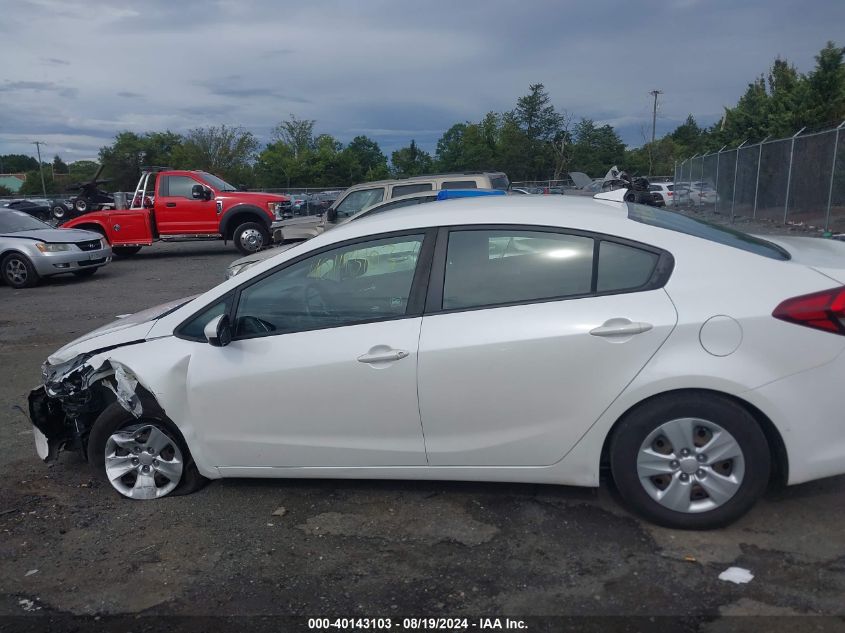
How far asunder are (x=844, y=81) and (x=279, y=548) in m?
25.9

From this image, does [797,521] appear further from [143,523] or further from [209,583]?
[143,523]

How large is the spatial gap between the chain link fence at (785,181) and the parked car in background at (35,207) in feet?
110

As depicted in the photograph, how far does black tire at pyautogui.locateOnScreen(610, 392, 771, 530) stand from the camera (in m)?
3.25

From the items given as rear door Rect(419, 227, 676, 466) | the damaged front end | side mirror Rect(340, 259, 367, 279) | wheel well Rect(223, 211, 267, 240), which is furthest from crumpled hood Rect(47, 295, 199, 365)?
wheel well Rect(223, 211, 267, 240)

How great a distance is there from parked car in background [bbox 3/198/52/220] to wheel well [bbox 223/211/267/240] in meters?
26.0

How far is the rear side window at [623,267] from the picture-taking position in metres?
3.43

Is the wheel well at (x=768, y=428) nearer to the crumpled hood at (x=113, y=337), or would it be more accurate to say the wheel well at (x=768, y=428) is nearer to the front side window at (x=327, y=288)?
the front side window at (x=327, y=288)

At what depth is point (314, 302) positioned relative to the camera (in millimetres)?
3859

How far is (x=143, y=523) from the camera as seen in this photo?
12.8ft

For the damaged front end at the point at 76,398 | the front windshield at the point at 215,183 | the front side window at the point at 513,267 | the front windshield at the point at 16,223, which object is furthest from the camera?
the front windshield at the point at 215,183

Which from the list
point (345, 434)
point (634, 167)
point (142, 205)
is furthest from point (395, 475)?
point (634, 167)

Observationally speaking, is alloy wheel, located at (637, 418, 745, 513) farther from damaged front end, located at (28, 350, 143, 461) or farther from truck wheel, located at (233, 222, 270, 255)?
truck wheel, located at (233, 222, 270, 255)

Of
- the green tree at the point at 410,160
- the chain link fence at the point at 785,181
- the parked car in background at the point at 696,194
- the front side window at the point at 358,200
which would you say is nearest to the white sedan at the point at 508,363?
the front side window at the point at 358,200

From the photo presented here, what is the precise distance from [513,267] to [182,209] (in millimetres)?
15354
